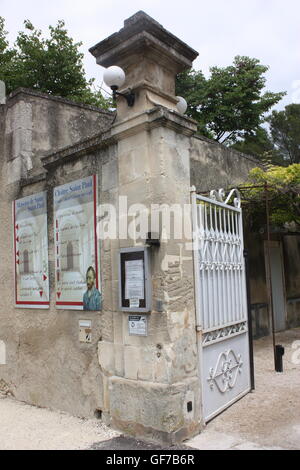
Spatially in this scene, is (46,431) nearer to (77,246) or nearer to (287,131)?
(77,246)

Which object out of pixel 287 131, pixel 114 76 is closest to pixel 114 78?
pixel 114 76

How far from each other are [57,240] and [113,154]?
1301 mm

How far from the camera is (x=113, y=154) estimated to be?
4375 millimetres

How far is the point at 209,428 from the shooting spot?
4.15 metres

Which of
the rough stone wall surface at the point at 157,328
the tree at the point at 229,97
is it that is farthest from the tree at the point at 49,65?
the rough stone wall surface at the point at 157,328

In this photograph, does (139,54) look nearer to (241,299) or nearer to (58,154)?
(58,154)

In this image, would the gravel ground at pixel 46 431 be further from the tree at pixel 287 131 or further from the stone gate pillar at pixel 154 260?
the tree at pixel 287 131

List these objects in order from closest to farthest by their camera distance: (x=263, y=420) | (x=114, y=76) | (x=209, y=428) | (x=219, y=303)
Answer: (x=114, y=76)
(x=209, y=428)
(x=263, y=420)
(x=219, y=303)

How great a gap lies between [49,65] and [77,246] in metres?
17.6

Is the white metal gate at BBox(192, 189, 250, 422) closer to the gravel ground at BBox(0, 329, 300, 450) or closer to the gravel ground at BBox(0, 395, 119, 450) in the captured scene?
the gravel ground at BBox(0, 329, 300, 450)

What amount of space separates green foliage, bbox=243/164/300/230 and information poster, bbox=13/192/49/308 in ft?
11.1

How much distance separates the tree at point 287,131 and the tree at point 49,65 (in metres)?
14.1

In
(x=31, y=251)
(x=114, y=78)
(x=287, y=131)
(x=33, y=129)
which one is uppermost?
(x=287, y=131)

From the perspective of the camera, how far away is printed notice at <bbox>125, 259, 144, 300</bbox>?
3965 millimetres
